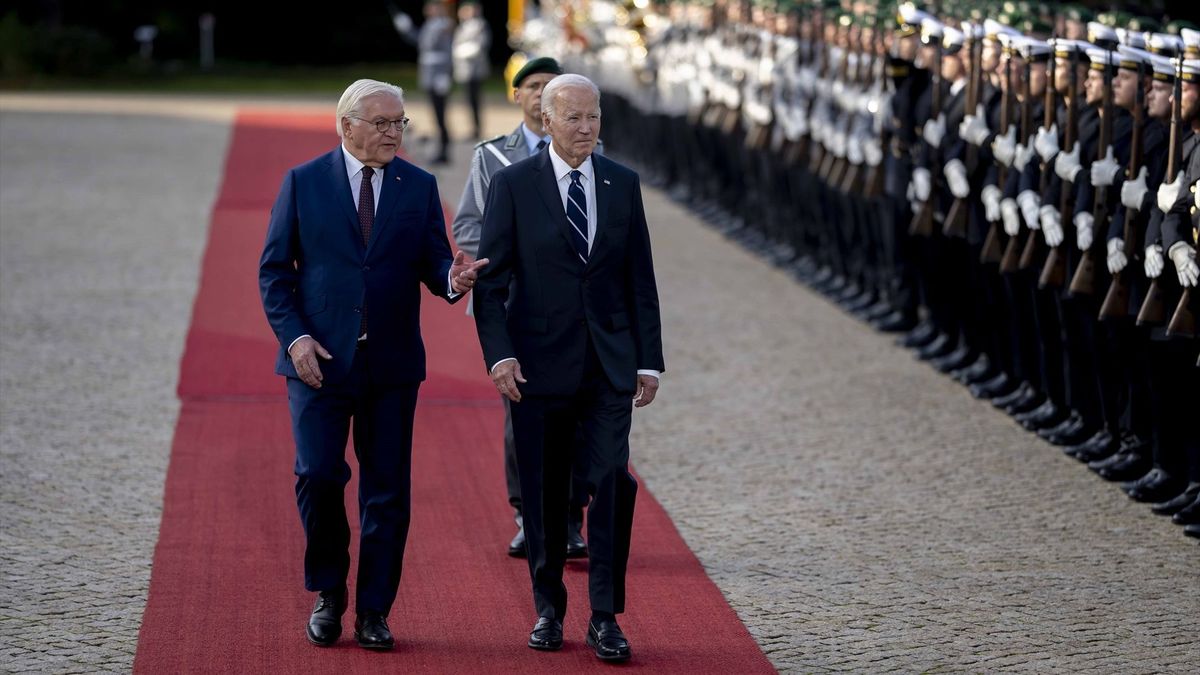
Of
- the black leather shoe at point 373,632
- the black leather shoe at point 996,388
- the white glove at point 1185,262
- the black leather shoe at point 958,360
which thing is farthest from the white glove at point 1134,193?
the black leather shoe at point 373,632

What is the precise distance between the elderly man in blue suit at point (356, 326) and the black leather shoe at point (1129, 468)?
3.49m

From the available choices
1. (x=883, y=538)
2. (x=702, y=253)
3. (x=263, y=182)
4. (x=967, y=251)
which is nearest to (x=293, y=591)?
(x=883, y=538)

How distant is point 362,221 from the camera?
573cm

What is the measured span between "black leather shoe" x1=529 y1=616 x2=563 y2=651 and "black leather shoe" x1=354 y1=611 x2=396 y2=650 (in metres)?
0.40

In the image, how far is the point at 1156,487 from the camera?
25.6 feet

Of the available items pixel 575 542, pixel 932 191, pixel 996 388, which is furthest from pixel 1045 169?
pixel 575 542

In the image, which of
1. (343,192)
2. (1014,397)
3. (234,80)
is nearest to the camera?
(343,192)

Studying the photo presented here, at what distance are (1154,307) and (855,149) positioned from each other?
4.71 m

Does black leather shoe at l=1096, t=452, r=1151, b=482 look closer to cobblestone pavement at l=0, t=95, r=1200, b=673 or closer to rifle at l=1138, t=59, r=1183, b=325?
cobblestone pavement at l=0, t=95, r=1200, b=673

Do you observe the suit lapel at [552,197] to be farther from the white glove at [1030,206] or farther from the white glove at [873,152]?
the white glove at [873,152]

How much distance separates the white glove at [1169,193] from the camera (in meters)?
7.39

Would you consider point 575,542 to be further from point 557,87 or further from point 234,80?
point 234,80

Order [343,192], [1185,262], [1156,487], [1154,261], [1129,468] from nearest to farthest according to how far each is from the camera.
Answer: [343,192] < [1185,262] < [1154,261] < [1156,487] < [1129,468]

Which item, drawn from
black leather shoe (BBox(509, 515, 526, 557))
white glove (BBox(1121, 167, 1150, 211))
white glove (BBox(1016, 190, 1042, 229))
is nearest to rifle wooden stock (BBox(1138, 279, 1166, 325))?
white glove (BBox(1121, 167, 1150, 211))
